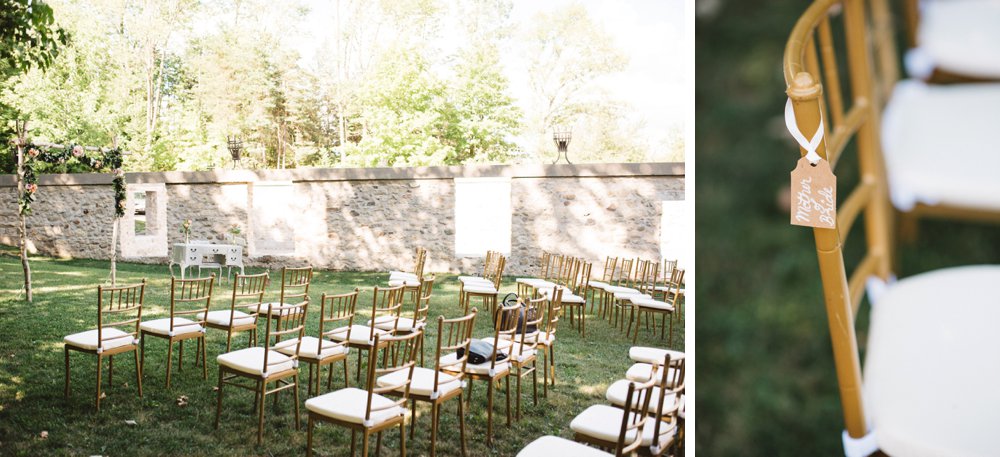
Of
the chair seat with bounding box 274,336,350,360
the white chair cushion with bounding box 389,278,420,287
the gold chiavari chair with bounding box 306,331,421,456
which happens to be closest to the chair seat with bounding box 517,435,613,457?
the gold chiavari chair with bounding box 306,331,421,456

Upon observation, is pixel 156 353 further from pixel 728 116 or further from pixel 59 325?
pixel 728 116

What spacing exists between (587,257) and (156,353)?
5254 mm

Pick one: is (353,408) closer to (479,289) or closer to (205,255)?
(479,289)

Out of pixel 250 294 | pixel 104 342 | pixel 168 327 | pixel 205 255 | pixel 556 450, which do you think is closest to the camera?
pixel 556 450

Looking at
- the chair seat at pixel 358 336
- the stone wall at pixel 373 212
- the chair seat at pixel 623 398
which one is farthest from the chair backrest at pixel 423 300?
the stone wall at pixel 373 212

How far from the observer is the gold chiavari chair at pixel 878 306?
874mm

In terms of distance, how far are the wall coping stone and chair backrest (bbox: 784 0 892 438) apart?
6.31 metres

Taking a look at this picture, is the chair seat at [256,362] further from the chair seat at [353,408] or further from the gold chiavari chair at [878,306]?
the gold chiavari chair at [878,306]

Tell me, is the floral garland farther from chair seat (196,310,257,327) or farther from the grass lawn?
chair seat (196,310,257,327)

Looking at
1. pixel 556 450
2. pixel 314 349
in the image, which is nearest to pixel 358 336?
pixel 314 349

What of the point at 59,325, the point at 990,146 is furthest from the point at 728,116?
the point at 59,325

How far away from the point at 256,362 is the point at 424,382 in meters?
0.87

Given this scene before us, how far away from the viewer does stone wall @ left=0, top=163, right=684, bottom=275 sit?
7.36 metres

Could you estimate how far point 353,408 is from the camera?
217cm
